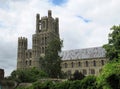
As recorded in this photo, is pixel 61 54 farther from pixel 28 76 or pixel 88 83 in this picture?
pixel 88 83

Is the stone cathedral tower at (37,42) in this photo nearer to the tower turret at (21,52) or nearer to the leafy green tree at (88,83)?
the tower turret at (21,52)

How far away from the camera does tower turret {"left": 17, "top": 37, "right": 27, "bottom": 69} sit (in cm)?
12225

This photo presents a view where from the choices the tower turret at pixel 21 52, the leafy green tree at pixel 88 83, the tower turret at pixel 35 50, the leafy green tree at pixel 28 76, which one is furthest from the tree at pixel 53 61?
the leafy green tree at pixel 88 83

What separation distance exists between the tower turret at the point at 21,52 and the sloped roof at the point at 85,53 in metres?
17.8

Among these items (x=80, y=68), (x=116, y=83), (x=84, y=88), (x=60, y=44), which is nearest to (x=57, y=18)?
(x=80, y=68)

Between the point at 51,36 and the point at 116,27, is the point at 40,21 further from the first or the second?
the point at 116,27

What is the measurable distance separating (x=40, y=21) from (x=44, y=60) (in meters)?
44.6

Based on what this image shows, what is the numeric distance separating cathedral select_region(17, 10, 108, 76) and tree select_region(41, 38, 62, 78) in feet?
83.6

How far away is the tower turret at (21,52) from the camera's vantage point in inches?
4813

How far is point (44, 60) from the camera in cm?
8431

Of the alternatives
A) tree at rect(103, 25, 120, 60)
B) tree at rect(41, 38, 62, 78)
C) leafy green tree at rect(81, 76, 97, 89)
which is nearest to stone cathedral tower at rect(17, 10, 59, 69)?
tree at rect(41, 38, 62, 78)

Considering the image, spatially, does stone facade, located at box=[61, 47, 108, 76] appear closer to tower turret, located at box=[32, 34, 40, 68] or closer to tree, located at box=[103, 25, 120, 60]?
tower turret, located at box=[32, 34, 40, 68]

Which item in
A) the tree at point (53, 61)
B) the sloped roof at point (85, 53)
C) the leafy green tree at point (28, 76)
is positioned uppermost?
the sloped roof at point (85, 53)

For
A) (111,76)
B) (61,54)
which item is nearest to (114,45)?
(111,76)
